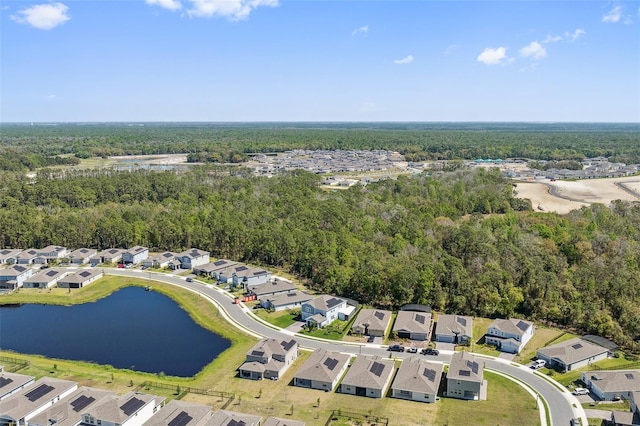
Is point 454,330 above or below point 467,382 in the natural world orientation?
below

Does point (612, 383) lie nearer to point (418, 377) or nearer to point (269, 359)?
point (418, 377)

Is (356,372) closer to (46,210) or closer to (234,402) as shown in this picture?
(234,402)

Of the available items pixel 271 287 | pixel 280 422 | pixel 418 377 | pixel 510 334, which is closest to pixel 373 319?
pixel 418 377

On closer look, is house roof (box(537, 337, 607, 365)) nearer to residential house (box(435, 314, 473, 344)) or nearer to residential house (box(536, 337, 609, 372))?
residential house (box(536, 337, 609, 372))

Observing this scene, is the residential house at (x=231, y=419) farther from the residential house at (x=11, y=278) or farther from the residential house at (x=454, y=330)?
the residential house at (x=11, y=278)

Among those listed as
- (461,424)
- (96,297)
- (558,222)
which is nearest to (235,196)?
(96,297)

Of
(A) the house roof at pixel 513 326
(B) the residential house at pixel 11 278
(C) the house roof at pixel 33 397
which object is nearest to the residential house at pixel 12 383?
(C) the house roof at pixel 33 397
